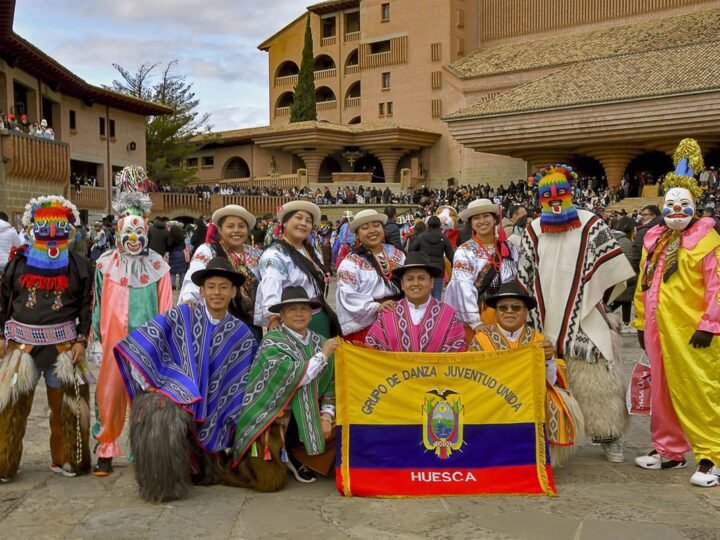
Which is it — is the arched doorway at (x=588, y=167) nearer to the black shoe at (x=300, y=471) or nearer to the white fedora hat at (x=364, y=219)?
the white fedora hat at (x=364, y=219)

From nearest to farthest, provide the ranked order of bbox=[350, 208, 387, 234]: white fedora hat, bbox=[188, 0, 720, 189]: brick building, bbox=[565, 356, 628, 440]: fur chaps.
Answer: bbox=[565, 356, 628, 440]: fur chaps → bbox=[350, 208, 387, 234]: white fedora hat → bbox=[188, 0, 720, 189]: brick building

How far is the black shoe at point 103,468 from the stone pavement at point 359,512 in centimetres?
8

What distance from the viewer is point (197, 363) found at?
16.3 feet

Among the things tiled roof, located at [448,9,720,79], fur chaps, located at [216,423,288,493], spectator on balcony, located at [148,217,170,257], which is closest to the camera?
fur chaps, located at [216,423,288,493]

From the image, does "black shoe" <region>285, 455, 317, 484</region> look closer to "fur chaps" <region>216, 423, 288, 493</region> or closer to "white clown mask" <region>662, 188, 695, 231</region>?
"fur chaps" <region>216, 423, 288, 493</region>

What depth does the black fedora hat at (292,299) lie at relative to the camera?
4.95 meters

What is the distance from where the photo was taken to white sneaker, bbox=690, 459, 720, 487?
190 inches

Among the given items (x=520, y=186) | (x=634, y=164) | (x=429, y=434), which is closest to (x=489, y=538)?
(x=429, y=434)

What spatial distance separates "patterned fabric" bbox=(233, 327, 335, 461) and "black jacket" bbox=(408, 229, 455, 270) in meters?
6.31

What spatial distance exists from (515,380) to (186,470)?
6.61 feet

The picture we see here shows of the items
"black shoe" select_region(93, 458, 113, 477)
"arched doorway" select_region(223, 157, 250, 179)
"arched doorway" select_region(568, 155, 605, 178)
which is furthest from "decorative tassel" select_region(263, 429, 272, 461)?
"arched doorway" select_region(223, 157, 250, 179)

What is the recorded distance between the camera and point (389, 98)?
47.1m

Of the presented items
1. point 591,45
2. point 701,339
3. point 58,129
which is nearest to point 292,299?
point 701,339

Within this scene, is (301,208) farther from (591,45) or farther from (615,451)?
(591,45)
